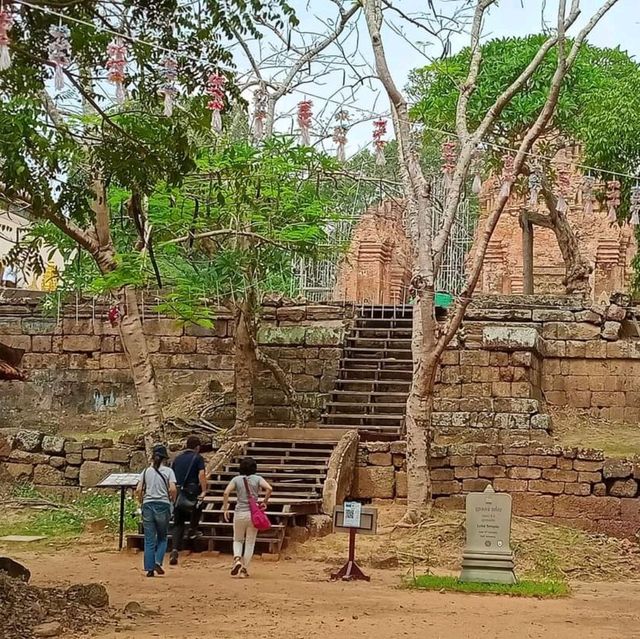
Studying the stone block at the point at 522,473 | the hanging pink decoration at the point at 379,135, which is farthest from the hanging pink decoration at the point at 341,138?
the stone block at the point at 522,473

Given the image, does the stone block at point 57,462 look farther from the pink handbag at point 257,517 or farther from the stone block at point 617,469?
the stone block at point 617,469

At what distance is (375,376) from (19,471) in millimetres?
5322

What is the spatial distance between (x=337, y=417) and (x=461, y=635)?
730 cm

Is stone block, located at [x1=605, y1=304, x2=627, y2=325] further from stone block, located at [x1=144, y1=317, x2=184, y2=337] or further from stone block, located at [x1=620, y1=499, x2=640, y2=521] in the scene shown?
stone block, located at [x1=144, y1=317, x2=184, y2=337]

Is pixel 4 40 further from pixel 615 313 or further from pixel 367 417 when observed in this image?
pixel 615 313

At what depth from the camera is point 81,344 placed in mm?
17094

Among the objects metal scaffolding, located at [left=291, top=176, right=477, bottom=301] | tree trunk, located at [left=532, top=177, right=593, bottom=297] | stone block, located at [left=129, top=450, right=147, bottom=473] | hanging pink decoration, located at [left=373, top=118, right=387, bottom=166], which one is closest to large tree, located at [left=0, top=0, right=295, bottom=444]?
hanging pink decoration, located at [left=373, top=118, right=387, bottom=166]

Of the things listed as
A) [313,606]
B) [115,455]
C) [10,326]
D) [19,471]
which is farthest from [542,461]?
[10,326]

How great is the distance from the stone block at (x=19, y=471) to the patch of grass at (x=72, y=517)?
0.26m

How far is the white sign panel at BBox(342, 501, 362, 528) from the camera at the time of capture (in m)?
9.16

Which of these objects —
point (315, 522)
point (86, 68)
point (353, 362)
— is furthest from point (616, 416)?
point (86, 68)

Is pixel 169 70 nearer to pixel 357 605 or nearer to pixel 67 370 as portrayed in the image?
pixel 357 605

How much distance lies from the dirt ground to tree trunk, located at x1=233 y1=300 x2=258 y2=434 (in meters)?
4.23

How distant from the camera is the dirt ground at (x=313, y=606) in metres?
6.92
